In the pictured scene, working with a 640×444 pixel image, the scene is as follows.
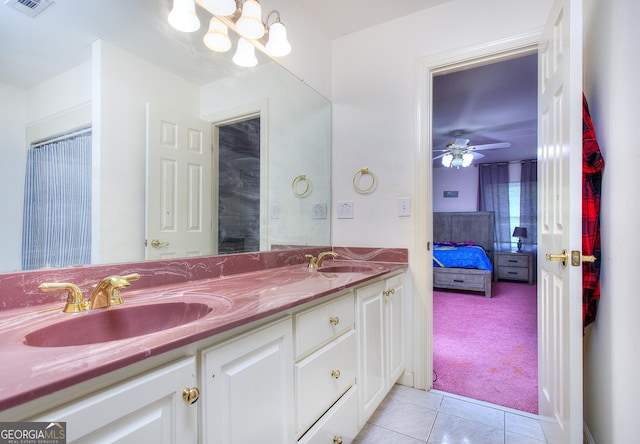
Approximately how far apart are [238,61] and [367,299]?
1.38 meters

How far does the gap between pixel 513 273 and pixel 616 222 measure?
16.8ft

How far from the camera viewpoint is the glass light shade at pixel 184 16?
4.29ft

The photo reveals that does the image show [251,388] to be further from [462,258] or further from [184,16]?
[462,258]

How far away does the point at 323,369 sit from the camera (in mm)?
1156

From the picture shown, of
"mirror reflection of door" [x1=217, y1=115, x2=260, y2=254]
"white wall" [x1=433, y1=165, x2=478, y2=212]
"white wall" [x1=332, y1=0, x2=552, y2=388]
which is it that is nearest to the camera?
"mirror reflection of door" [x1=217, y1=115, x2=260, y2=254]

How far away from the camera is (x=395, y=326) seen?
1.85 meters

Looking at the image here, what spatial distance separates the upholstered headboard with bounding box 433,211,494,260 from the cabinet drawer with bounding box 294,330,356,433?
530cm

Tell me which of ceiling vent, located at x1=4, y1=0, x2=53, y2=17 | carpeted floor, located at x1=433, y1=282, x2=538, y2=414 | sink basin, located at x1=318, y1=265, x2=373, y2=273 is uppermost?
ceiling vent, located at x1=4, y1=0, x2=53, y2=17

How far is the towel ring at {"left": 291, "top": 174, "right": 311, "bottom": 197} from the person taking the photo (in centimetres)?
206

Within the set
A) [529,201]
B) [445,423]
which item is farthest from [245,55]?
[529,201]

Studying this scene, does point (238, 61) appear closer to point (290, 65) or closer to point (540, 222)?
point (290, 65)

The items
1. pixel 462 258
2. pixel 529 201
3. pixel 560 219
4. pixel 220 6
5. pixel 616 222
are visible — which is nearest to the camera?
pixel 616 222

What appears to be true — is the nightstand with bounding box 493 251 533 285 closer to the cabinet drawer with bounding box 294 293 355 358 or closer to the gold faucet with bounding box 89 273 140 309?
the cabinet drawer with bounding box 294 293 355 358

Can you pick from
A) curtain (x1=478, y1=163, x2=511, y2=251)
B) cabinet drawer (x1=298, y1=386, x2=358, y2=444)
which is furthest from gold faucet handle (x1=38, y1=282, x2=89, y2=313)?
curtain (x1=478, y1=163, x2=511, y2=251)
